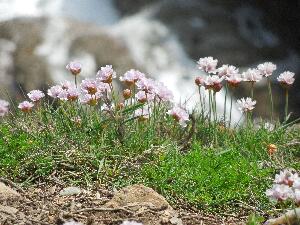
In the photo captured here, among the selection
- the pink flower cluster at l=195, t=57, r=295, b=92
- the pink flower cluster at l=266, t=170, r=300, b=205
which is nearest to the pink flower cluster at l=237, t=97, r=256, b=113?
the pink flower cluster at l=195, t=57, r=295, b=92

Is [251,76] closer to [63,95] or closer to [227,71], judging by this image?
[227,71]

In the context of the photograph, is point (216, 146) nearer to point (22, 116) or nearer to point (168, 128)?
point (168, 128)

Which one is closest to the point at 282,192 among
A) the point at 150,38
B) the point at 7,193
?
the point at 7,193

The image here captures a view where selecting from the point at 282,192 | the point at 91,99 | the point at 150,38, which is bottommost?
the point at 282,192

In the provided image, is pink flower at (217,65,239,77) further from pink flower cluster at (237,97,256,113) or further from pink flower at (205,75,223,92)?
pink flower cluster at (237,97,256,113)

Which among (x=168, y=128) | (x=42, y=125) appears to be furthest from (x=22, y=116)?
(x=168, y=128)

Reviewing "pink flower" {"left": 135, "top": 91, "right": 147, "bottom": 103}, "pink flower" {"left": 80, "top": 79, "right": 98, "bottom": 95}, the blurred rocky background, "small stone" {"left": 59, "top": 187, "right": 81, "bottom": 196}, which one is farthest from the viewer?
the blurred rocky background
